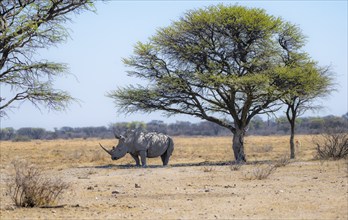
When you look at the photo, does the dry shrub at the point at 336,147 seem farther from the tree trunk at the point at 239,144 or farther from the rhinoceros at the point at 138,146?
the rhinoceros at the point at 138,146

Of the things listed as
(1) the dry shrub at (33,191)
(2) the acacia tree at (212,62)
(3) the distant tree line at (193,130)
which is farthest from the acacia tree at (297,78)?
(3) the distant tree line at (193,130)

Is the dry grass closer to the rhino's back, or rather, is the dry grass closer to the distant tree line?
the rhino's back

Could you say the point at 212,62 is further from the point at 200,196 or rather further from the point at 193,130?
the point at 193,130

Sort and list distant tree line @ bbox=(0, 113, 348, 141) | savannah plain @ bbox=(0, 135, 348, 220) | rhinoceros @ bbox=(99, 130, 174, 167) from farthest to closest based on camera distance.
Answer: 1. distant tree line @ bbox=(0, 113, 348, 141)
2. rhinoceros @ bbox=(99, 130, 174, 167)
3. savannah plain @ bbox=(0, 135, 348, 220)

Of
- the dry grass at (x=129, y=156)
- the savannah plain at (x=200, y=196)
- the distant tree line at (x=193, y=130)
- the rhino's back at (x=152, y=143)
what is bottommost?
the savannah plain at (x=200, y=196)

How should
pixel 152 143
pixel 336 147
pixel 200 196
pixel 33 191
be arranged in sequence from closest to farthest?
pixel 33 191, pixel 200 196, pixel 152 143, pixel 336 147

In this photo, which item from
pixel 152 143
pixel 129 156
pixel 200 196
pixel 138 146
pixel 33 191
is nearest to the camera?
pixel 33 191

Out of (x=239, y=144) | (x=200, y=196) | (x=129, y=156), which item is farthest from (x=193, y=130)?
(x=200, y=196)

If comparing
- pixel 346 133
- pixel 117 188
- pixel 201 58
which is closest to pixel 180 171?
pixel 117 188

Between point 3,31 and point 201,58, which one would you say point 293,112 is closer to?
point 201,58

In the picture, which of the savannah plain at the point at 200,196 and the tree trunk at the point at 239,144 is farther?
the tree trunk at the point at 239,144

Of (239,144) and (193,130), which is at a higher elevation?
(193,130)

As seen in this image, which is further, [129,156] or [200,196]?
[129,156]

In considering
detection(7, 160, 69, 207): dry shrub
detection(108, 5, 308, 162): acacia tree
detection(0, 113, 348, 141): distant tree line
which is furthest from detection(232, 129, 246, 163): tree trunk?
detection(0, 113, 348, 141): distant tree line
